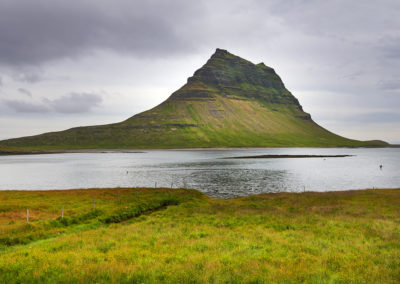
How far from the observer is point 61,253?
17.5 metres

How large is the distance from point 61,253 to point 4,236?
966 centimetres

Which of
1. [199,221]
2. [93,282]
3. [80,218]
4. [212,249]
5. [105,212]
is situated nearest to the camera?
[93,282]

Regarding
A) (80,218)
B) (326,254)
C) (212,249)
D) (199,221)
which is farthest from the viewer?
(80,218)

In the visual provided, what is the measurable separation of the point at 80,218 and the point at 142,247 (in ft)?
51.1

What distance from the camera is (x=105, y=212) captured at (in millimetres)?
34719

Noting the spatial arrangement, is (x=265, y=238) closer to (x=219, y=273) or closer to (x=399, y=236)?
(x=219, y=273)

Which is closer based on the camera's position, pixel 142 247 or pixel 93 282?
pixel 93 282

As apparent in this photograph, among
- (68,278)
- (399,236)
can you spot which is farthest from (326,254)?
(68,278)

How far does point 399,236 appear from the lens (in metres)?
21.2

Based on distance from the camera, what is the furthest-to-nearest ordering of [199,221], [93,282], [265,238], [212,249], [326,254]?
[199,221], [265,238], [212,249], [326,254], [93,282]

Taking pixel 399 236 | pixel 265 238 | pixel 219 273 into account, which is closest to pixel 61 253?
pixel 219 273

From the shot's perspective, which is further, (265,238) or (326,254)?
(265,238)

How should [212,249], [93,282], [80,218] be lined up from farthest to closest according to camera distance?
[80,218] → [212,249] → [93,282]

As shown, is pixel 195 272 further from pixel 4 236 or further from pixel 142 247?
pixel 4 236
